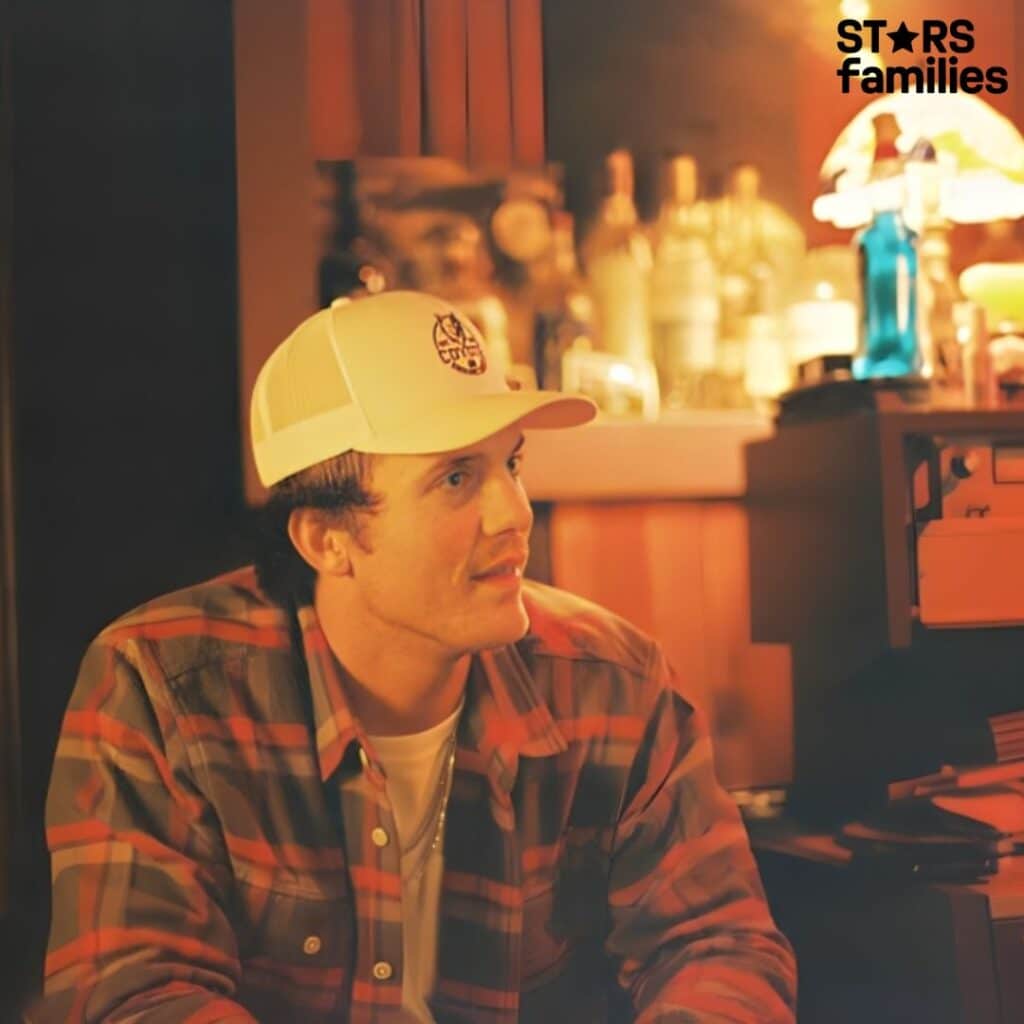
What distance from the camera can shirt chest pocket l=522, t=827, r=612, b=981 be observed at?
1408 millimetres

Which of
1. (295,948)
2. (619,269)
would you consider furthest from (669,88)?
(295,948)

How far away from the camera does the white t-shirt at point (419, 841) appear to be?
1374 millimetres

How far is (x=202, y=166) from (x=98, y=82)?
0.13m

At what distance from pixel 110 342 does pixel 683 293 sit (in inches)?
22.8

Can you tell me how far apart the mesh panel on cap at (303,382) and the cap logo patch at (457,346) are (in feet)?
0.32

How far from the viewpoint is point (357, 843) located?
4.49ft

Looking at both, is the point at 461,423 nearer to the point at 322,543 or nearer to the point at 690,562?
the point at 322,543

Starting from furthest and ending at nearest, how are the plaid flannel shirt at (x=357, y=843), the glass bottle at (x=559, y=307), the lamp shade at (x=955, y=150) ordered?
the lamp shade at (x=955, y=150) → the glass bottle at (x=559, y=307) → the plaid flannel shirt at (x=357, y=843)

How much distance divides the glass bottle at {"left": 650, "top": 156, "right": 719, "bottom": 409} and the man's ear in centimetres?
37

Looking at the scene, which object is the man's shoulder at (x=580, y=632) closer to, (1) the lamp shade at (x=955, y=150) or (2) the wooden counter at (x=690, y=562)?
(2) the wooden counter at (x=690, y=562)

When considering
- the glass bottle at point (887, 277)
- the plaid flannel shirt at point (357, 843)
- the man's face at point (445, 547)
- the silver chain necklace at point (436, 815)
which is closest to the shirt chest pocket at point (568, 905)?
the plaid flannel shirt at point (357, 843)

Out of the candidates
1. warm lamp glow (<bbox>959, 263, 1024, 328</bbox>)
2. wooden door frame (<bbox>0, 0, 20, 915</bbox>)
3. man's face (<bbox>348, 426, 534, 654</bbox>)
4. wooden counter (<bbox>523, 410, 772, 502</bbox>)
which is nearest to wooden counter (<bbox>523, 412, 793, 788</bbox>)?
wooden counter (<bbox>523, 410, 772, 502</bbox>)

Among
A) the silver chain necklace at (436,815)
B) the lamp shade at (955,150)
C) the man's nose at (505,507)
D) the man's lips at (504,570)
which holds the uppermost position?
the lamp shade at (955,150)

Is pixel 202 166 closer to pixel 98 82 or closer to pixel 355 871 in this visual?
pixel 98 82
